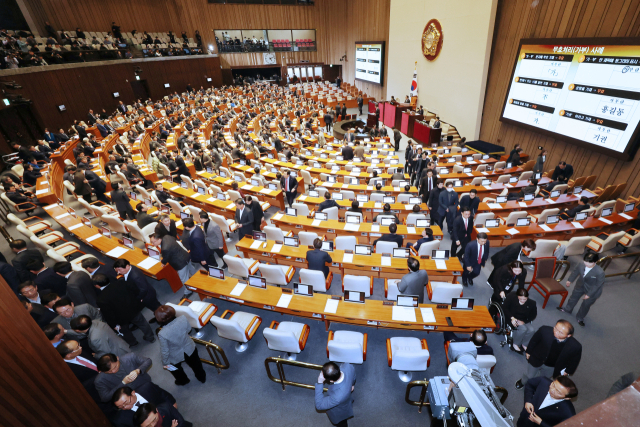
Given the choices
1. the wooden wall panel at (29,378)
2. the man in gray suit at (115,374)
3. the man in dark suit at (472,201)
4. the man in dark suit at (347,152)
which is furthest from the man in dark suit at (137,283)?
the man in dark suit at (347,152)

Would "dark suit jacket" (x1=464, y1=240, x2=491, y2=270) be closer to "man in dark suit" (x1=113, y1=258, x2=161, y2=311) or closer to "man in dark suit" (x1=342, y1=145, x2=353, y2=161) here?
"man in dark suit" (x1=113, y1=258, x2=161, y2=311)

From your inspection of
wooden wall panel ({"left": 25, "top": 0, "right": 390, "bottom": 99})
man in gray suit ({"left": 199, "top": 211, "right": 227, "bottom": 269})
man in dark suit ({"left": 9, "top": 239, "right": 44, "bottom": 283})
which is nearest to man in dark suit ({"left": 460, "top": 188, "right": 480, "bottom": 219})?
man in gray suit ({"left": 199, "top": 211, "right": 227, "bottom": 269})

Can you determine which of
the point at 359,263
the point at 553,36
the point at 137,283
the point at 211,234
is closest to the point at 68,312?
the point at 137,283

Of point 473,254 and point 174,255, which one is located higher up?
point 174,255

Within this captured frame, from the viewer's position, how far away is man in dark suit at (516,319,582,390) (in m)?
3.45

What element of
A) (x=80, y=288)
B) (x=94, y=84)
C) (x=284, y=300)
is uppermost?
(x=94, y=84)

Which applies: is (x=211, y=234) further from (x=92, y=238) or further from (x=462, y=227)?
(x=462, y=227)

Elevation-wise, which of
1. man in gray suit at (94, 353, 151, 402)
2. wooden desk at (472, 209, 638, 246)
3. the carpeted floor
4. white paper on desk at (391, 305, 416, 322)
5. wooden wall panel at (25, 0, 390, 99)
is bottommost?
the carpeted floor

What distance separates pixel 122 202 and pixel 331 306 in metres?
6.98

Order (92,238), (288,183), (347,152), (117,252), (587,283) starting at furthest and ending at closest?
(347,152) < (288,183) < (92,238) < (117,252) < (587,283)

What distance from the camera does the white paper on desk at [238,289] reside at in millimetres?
5152

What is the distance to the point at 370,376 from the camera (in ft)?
14.8

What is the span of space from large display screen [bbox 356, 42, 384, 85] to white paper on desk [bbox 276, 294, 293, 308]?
23566 mm

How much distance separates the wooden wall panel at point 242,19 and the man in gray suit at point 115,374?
25.4 meters
